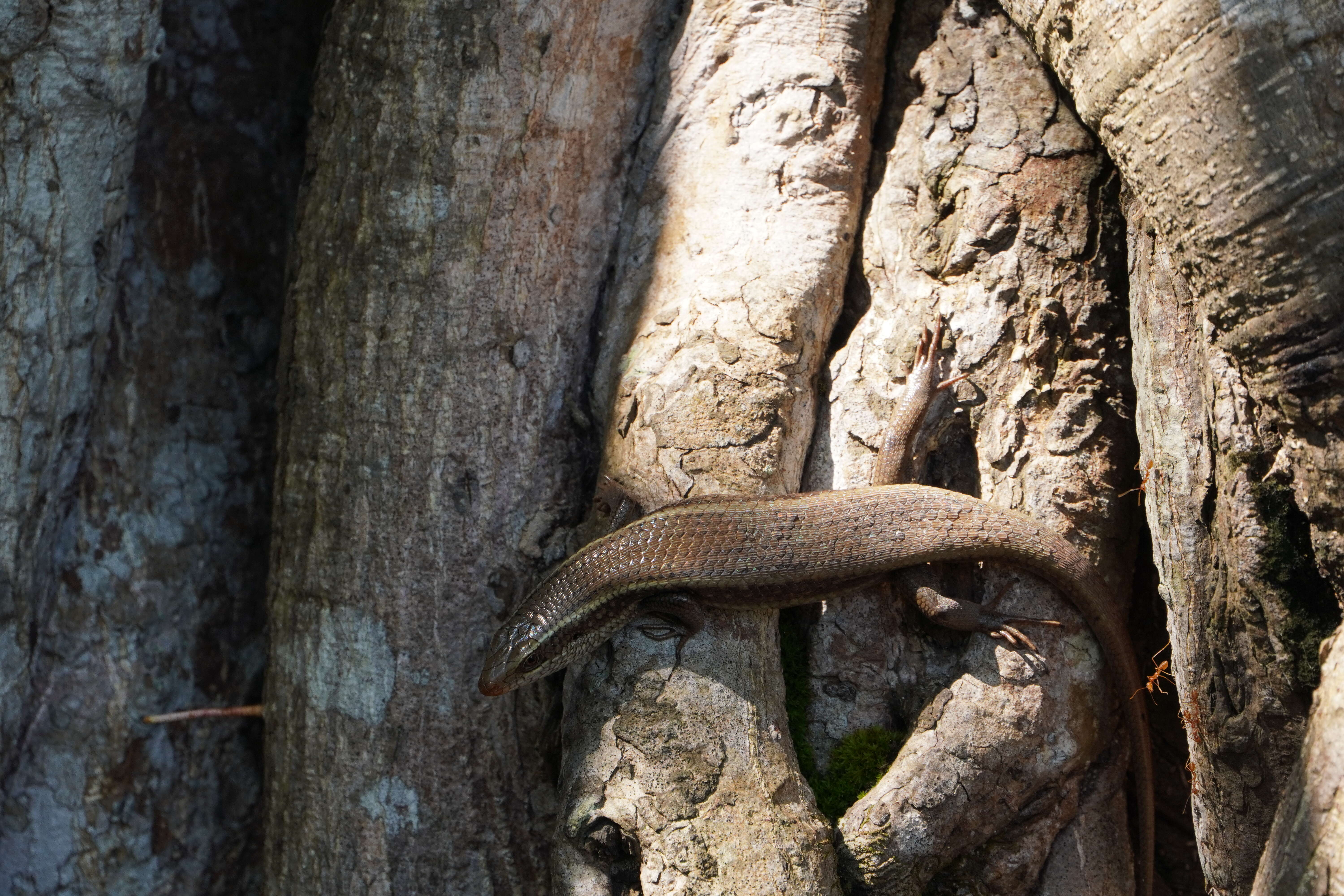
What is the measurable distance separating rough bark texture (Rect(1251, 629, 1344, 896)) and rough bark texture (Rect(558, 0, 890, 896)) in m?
1.12

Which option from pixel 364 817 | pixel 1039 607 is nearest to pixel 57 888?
pixel 364 817

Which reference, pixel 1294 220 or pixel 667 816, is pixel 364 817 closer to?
pixel 667 816

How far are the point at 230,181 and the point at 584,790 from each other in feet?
9.11

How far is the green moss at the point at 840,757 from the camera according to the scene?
2.91m

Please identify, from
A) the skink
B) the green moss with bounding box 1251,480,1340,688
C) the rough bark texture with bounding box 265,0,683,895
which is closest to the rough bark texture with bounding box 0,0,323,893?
the rough bark texture with bounding box 265,0,683,895

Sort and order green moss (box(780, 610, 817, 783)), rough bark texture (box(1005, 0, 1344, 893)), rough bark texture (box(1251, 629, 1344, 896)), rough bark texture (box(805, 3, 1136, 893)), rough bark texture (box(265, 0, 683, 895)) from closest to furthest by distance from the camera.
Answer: rough bark texture (box(1251, 629, 1344, 896)), rough bark texture (box(1005, 0, 1344, 893)), rough bark texture (box(805, 3, 1136, 893)), green moss (box(780, 610, 817, 783)), rough bark texture (box(265, 0, 683, 895))

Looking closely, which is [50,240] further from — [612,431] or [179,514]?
[612,431]

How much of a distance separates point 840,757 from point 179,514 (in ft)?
8.73

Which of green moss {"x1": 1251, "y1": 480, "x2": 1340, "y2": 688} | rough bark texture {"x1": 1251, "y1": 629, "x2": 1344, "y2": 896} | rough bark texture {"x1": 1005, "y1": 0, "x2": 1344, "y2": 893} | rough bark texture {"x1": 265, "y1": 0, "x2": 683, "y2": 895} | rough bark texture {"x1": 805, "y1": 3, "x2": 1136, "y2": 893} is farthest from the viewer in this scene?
rough bark texture {"x1": 265, "y1": 0, "x2": 683, "y2": 895}

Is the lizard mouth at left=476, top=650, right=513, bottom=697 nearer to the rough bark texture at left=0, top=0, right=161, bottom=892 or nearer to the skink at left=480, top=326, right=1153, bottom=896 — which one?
the skink at left=480, top=326, right=1153, bottom=896

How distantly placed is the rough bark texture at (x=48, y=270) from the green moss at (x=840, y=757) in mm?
2605

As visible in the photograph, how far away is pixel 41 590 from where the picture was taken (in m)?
3.42

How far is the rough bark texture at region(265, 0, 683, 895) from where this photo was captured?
10.3ft

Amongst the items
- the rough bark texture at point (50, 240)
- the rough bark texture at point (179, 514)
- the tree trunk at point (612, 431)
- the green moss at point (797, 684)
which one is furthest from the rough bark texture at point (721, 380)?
the rough bark texture at point (50, 240)
